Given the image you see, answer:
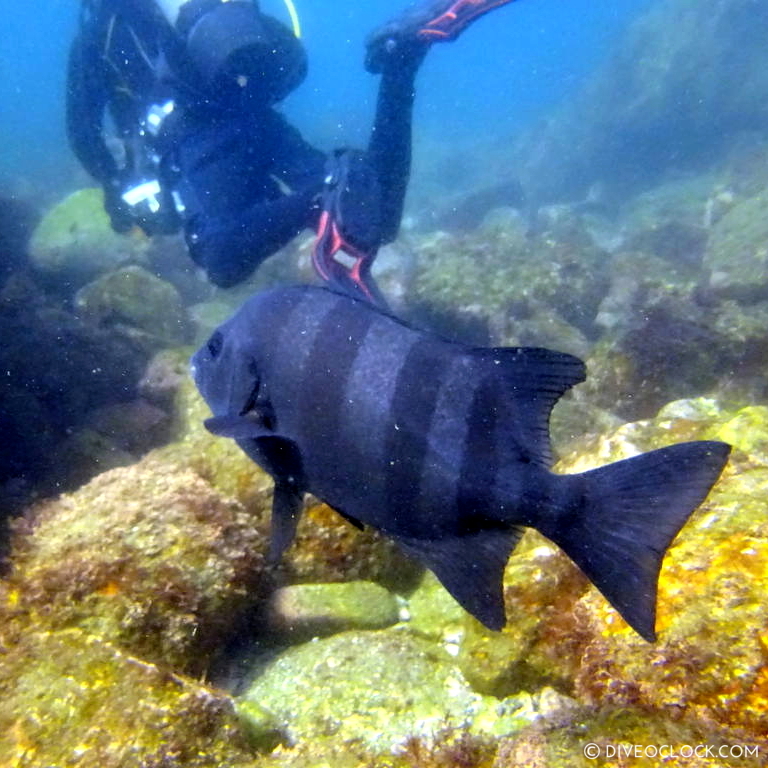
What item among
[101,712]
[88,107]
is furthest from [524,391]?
[88,107]

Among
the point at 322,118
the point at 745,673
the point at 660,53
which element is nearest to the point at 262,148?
the point at 745,673

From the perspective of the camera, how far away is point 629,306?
7582 millimetres

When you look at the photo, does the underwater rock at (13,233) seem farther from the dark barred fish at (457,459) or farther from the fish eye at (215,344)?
the dark barred fish at (457,459)

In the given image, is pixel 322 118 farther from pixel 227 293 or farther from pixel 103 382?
pixel 103 382

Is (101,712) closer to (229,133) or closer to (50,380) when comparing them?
(50,380)

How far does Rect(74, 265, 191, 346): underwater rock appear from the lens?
7703 mm

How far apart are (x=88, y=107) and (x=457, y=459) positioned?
8034 mm

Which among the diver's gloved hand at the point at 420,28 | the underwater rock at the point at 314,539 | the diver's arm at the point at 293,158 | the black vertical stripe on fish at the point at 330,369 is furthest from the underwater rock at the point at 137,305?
the black vertical stripe on fish at the point at 330,369

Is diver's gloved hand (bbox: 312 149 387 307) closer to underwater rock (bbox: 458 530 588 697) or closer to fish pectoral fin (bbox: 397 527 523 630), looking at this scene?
underwater rock (bbox: 458 530 588 697)

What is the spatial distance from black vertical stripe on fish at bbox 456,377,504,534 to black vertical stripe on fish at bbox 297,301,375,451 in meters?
0.41

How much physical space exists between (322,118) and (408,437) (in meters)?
46.6

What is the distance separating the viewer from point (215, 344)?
7.55ft

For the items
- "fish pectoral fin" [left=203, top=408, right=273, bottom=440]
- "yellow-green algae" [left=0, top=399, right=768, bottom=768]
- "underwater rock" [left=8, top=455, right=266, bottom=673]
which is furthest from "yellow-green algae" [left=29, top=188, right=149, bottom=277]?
"fish pectoral fin" [left=203, top=408, right=273, bottom=440]
